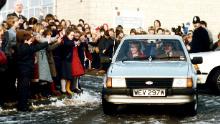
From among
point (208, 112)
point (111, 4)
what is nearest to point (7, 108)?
point (208, 112)

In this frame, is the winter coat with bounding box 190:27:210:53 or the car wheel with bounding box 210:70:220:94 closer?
the car wheel with bounding box 210:70:220:94

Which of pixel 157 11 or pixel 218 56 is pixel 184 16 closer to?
pixel 157 11

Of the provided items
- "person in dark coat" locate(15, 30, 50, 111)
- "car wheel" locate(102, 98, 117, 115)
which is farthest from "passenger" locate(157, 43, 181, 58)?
"person in dark coat" locate(15, 30, 50, 111)

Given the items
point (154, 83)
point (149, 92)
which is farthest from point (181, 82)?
point (149, 92)

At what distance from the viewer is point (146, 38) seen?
504 inches

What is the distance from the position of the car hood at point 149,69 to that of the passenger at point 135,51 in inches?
15.9

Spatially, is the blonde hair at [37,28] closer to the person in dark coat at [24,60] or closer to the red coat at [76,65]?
the red coat at [76,65]

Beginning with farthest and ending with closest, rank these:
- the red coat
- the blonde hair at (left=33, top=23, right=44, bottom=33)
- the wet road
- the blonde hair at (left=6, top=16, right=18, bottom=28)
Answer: the red coat → the blonde hair at (left=33, top=23, right=44, bottom=33) → the blonde hair at (left=6, top=16, right=18, bottom=28) → the wet road

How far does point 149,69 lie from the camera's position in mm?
11391

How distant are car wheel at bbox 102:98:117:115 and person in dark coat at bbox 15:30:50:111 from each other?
170 cm

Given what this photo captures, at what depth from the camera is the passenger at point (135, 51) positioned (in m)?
12.3

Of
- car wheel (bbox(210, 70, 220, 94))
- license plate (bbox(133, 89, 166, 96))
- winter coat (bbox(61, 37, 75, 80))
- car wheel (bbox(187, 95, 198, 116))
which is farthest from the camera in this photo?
car wheel (bbox(210, 70, 220, 94))

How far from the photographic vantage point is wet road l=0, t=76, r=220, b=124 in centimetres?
1095

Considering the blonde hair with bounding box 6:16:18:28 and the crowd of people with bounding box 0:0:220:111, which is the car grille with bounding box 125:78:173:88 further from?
the blonde hair with bounding box 6:16:18:28
